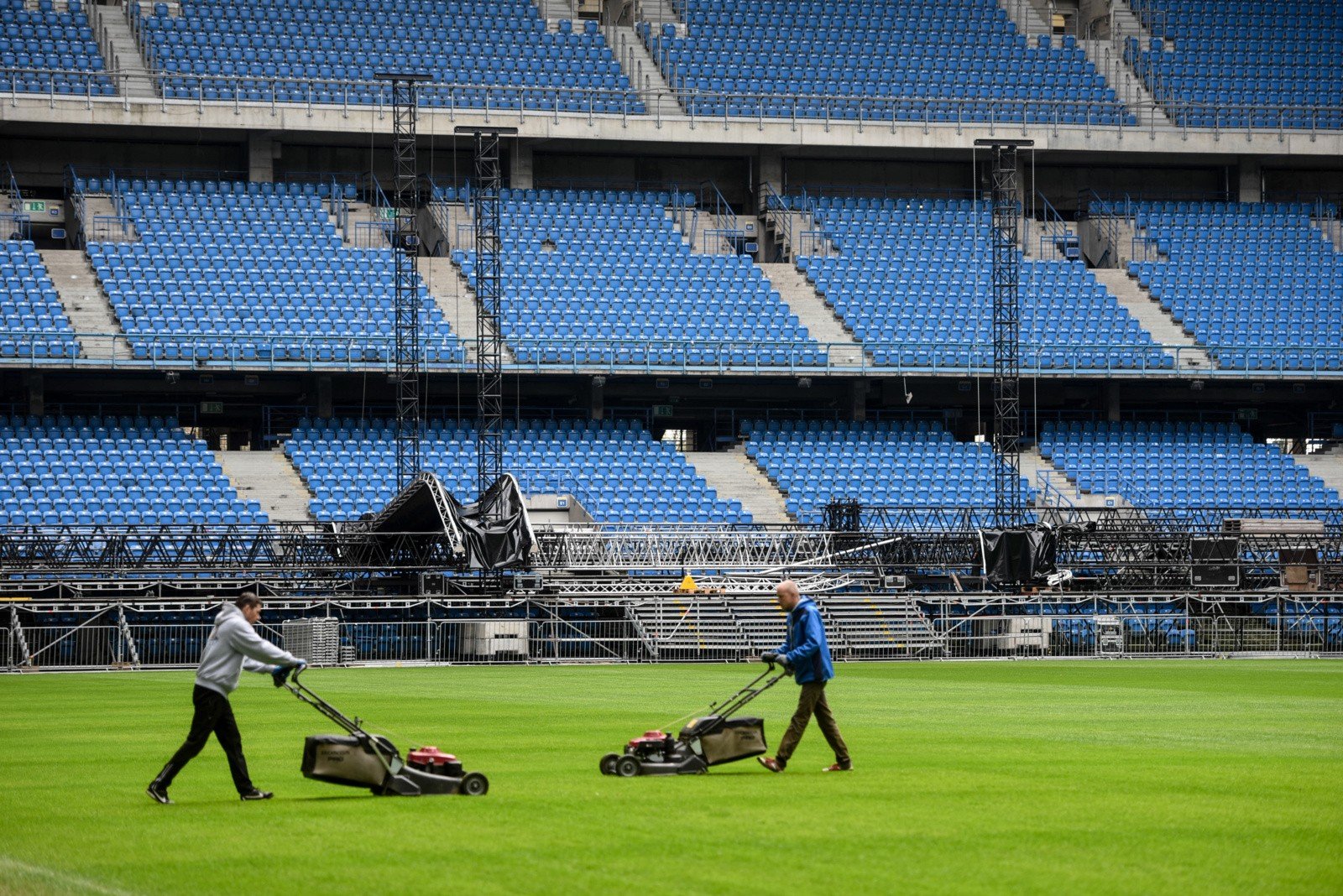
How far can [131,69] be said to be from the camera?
5725 cm

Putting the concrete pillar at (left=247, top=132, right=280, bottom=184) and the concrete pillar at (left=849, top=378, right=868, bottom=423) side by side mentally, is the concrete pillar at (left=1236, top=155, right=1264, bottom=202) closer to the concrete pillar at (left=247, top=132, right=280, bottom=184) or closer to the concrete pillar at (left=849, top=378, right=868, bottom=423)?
the concrete pillar at (left=849, top=378, right=868, bottom=423)

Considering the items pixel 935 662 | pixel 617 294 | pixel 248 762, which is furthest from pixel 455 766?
pixel 617 294

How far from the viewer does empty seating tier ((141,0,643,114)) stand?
5744cm

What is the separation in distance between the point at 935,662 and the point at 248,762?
24.6m

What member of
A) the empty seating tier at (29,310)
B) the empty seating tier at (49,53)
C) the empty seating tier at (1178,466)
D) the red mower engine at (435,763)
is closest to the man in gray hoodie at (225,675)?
the red mower engine at (435,763)

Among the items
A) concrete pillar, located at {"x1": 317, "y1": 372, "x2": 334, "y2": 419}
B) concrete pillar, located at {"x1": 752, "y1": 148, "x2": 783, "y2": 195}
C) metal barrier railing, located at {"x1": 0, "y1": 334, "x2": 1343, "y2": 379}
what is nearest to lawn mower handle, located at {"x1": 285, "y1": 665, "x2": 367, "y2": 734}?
metal barrier railing, located at {"x1": 0, "y1": 334, "x2": 1343, "y2": 379}

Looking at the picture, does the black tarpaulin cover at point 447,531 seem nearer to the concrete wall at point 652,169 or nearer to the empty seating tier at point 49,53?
the empty seating tier at point 49,53

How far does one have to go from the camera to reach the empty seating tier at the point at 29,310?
49.0 metres

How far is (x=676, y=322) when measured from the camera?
55.1 m

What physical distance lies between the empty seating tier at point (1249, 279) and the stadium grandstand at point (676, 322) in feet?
0.54

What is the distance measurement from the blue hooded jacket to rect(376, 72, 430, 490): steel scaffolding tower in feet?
103

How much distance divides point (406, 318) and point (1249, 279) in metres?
29.1

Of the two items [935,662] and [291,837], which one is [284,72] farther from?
[291,837]

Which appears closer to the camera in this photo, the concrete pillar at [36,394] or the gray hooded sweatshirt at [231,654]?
Result: the gray hooded sweatshirt at [231,654]
